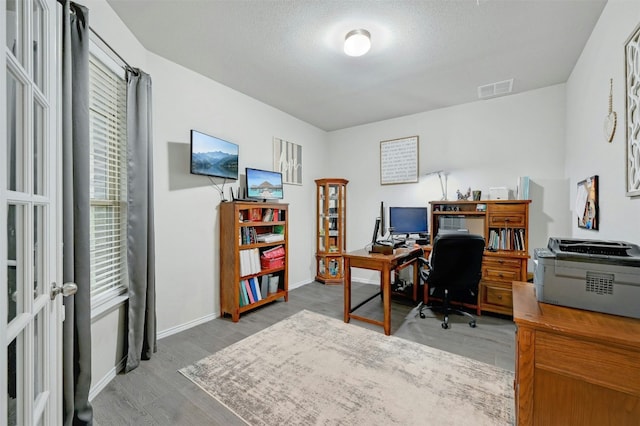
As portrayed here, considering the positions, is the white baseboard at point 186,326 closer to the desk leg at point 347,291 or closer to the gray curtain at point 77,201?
the gray curtain at point 77,201

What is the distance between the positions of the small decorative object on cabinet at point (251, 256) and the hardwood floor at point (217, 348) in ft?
0.62

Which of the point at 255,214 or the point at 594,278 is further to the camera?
the point at 255,214

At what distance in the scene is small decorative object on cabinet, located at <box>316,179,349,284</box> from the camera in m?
4.59

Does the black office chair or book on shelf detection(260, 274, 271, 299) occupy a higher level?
the black office chair

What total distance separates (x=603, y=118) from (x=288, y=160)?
11.4 feet

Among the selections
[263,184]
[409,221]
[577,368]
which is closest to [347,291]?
[409,221]

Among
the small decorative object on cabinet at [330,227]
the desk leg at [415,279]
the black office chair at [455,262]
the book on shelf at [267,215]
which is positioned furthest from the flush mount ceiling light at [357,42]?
the desk leg at [415,279]

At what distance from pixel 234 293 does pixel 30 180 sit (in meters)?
2.28

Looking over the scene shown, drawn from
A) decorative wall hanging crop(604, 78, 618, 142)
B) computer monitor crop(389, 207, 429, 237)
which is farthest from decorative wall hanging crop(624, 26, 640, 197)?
computer monitor crop(389, 207, 429, 237)

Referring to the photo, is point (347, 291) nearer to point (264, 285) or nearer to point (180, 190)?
point (264, 285)

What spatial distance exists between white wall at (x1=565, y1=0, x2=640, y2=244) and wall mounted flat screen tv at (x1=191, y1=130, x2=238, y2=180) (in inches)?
130

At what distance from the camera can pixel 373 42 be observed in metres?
2.32

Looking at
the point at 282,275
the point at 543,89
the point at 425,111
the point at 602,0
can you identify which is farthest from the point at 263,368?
the point at 543,89

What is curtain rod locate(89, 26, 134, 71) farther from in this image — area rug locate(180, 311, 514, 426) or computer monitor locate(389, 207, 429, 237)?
computer monitor locate(389, 207, 429, 237)
